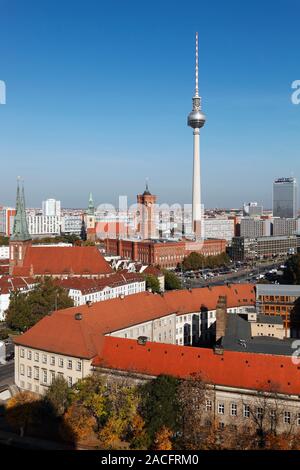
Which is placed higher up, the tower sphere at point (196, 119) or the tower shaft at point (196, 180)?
the tower sphere at point (196, 119)

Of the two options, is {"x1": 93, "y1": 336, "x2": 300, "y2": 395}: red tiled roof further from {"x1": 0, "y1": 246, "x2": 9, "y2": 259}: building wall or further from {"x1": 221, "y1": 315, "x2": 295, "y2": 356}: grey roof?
{"x1": 0, "y1": 246, "x2": 9, "y2": 259}: building wall

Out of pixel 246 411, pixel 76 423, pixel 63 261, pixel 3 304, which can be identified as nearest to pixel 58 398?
pixel 76 423

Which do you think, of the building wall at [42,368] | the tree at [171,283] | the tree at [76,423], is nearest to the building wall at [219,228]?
the tree at [171,283]

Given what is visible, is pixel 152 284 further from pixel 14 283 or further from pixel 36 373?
pixel 36 373

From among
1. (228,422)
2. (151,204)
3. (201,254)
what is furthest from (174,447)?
(151,204)

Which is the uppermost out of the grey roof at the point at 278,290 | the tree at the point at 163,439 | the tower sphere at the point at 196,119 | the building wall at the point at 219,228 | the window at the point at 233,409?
the tower sphere at the point at 196,119

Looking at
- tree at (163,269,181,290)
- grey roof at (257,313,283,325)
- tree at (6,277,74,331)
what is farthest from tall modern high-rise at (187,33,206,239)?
grey roof at (257,313,283,325)

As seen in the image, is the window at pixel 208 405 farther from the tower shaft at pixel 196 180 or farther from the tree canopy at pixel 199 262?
the tower shaft at pixel 196 180
